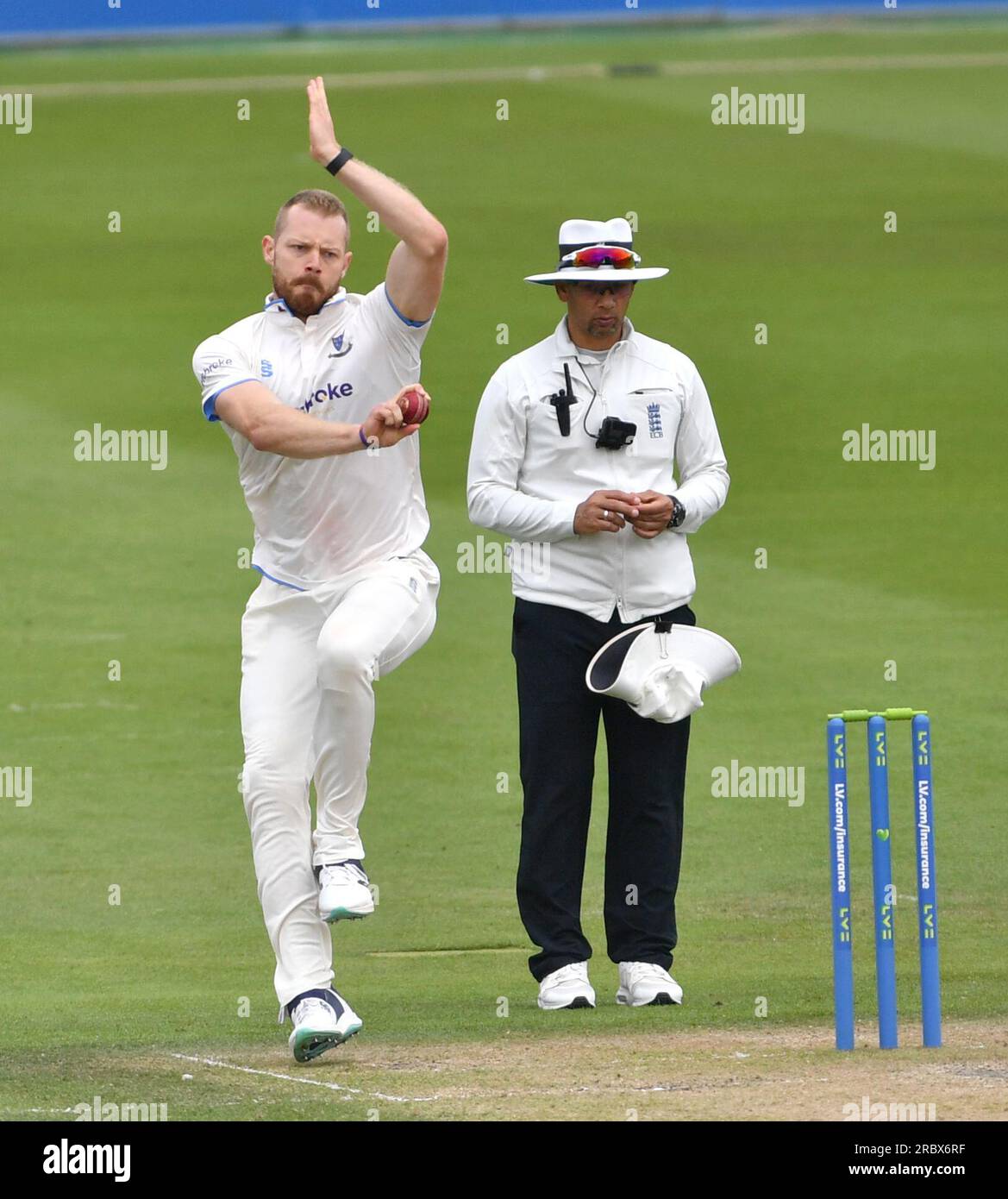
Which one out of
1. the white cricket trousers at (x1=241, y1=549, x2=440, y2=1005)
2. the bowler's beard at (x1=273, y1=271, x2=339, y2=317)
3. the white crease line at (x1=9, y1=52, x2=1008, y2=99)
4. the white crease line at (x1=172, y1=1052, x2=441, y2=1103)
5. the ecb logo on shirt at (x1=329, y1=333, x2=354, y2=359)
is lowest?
the white crease line at (x1=172, y1=1052, x2=441, y2=1103)

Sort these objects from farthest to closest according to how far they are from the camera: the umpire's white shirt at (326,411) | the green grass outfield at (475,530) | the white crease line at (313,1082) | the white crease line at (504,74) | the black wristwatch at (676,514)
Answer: the white crease line at (504,74) < the green grass outfield at (475,530) < the black wristwatch at (676,514) < the umpire's white shirt at (326,411) < the white crease line at (313,1082)

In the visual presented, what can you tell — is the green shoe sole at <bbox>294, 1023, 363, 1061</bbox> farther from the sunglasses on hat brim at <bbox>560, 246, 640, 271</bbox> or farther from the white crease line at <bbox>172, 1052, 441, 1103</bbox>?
the sunglasses on hat brim at <bbox>560, 246, 640, 271</bbox>

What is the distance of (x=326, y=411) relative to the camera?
7410 millimetres

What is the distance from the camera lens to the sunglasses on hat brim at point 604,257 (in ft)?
26.1

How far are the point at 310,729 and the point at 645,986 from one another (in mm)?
1446

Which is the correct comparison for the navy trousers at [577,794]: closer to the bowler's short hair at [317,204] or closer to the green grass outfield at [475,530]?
the green grass outfield at [475,530]

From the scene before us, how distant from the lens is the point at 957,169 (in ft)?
113

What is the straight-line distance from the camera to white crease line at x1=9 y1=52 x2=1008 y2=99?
3997 cm

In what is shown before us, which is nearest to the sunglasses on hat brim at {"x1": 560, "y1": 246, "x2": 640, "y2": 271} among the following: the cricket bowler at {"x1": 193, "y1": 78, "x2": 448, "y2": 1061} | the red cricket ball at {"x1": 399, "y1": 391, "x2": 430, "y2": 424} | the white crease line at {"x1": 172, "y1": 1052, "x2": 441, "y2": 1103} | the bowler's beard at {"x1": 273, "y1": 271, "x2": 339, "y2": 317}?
the cricket bowler at {"x1": 193, "y1": 78, "x2": 448, "y2": 1061}

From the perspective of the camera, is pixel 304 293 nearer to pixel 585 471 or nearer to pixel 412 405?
pixel 412 405

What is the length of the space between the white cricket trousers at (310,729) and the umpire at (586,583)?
724 millimetres

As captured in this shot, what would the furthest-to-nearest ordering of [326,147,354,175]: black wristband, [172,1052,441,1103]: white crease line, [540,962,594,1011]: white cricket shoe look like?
[540,962,594,1011]: white cricket shoe → [326,147,354,175]: black wristband → [172,1052,441,1103]: white crease line

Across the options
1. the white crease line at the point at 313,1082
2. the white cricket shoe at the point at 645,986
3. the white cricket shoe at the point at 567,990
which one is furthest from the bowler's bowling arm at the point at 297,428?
the white cricket shoe at the point at 645,986

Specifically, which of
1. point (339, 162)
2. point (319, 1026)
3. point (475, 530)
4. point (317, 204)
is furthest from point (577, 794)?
point (475, 530)
